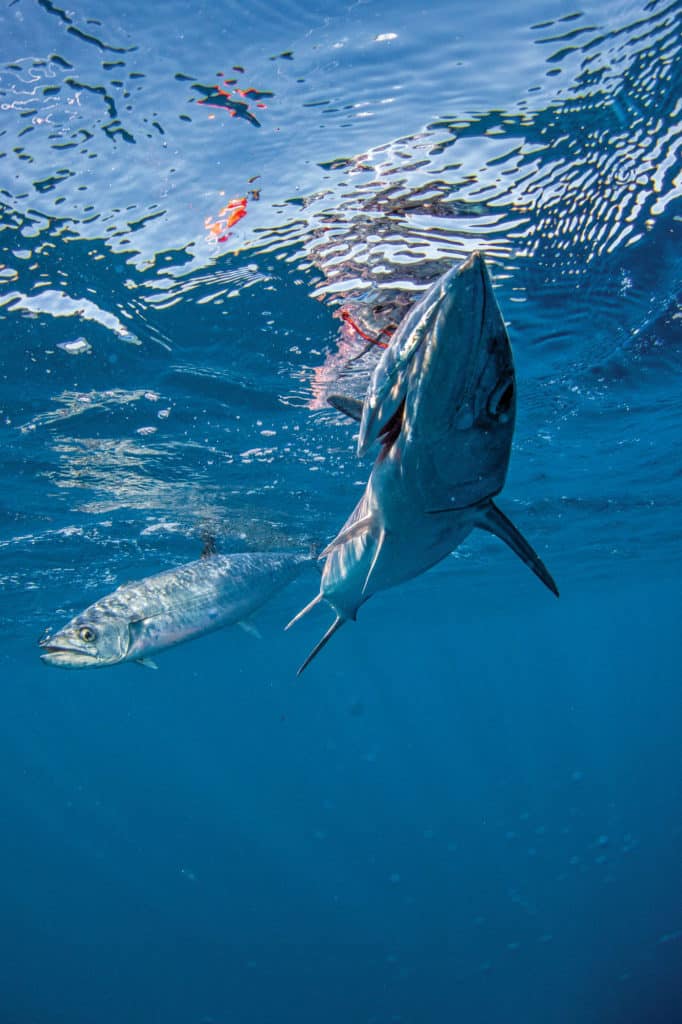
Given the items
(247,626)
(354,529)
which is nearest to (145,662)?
(247,626)

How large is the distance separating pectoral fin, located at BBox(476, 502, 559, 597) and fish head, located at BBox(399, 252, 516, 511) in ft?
0.60

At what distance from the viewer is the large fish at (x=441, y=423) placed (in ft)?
5.92

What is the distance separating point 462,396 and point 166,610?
3.41 metres

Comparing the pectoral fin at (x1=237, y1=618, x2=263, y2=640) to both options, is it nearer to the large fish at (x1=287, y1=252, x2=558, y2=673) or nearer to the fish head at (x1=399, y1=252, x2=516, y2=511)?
the large fish at (x1=287, y1=252, x2=558, y2=673)

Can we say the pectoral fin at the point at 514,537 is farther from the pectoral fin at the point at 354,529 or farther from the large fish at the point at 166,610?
the large fish at the point at 166,610

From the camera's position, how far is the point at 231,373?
10.8m

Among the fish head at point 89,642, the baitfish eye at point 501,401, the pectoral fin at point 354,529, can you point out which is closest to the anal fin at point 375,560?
the pectoral fin at point 354,529

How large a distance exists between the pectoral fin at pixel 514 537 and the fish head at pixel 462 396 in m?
0.18

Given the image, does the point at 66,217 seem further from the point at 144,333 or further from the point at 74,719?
the point at 74,719

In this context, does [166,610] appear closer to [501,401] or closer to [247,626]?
[247,626]

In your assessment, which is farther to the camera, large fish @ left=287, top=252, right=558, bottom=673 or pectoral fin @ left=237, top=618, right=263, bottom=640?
pectoral fin @ left=237, top=618, right=263, bottom=640

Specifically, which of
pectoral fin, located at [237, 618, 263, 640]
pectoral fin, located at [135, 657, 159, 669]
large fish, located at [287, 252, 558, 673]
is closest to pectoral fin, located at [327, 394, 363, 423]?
large fish, located at [287, 252, 558, 673]

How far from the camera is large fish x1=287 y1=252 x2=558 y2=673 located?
1.81 meters

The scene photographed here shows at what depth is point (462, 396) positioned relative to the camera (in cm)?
201
